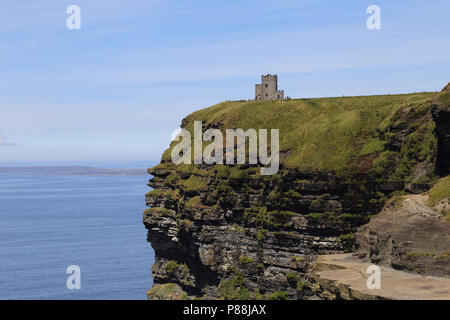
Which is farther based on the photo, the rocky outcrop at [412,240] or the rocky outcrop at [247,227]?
the rocky outcrop at [247,227]

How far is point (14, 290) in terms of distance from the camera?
497ft

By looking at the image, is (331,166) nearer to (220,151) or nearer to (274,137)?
(274,137)

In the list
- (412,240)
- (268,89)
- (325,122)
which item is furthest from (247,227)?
(412,240)

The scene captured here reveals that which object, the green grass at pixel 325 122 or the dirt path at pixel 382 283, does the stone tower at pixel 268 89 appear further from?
the dirt path at pixel 382 283

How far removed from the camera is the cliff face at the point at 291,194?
72625mm

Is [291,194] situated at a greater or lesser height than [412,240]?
greater

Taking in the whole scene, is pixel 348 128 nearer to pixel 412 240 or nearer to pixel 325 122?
pixel 325 122

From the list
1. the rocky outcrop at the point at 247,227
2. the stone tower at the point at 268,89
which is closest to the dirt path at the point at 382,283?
the rocky outcrop at the point at 247,227

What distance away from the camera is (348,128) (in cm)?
8188

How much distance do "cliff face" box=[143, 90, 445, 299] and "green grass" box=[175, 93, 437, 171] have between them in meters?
0.18

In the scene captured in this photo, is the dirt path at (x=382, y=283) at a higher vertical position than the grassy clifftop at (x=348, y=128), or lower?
lower

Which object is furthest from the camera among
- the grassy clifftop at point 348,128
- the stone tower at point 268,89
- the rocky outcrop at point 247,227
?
the stone tower at point 268,89

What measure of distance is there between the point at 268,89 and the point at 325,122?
102 ft

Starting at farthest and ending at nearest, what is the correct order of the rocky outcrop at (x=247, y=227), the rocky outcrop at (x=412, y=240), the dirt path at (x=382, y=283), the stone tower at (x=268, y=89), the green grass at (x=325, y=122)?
the stone tower at (x=268, y=89) → the green grass at (x=325, y=122) → the rocky outcrop at (x=247, y=227) → the rocky outcrop at (x=412, y=240) → the dirt path at (x=382, y=283)
